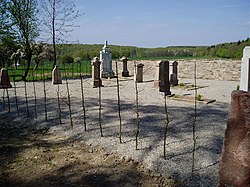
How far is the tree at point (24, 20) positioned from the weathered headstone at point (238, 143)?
1741 centimetres

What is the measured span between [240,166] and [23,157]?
3.90 m

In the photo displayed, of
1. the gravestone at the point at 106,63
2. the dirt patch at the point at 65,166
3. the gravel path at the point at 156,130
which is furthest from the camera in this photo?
the gravestone at the point at 106,63

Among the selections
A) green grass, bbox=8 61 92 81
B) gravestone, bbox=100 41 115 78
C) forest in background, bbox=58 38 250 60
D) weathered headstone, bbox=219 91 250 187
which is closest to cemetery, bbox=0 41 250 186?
weathered headstone, bbox=219 91 250 187

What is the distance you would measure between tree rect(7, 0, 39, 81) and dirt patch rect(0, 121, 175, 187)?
13.6 m

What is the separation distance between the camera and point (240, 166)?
1.85 meters

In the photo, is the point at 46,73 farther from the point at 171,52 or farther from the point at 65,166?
the point at 65,166

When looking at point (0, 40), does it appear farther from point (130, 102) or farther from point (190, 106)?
point (190, 106)

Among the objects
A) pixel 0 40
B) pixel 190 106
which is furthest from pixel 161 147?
pixel 0 40

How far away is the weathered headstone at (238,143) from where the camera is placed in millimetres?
1799

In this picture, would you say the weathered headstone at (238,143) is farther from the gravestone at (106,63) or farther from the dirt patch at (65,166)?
the gravestone at (106,63)

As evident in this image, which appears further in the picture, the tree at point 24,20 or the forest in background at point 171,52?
the forest in background at point 171,52

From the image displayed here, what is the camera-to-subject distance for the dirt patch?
3635 millimetres

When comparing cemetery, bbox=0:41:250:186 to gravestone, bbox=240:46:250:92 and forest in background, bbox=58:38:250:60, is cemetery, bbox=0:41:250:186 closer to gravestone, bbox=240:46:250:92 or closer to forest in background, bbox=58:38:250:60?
gravestone, bbox=240:46:250:92

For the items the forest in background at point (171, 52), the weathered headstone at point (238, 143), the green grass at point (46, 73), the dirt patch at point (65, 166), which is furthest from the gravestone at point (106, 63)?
the weathered headstone at point (238, 143)
